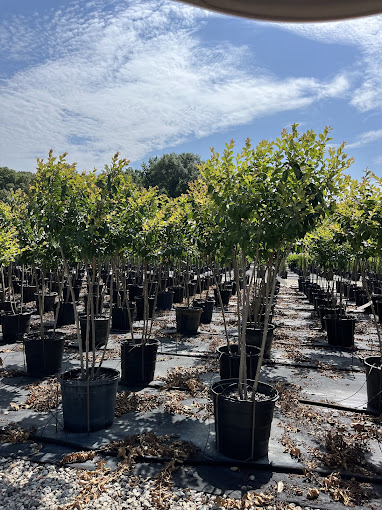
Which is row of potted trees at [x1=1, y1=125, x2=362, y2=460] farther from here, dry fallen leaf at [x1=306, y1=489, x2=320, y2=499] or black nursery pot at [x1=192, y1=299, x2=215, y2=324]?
black nursery pot at [x1=192, y1=299, x2=215, y2=324]

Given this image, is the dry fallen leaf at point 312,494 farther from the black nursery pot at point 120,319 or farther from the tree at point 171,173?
the tree at point 171,173

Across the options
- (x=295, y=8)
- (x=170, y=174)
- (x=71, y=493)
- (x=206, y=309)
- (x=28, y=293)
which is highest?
(x=170, y=174)

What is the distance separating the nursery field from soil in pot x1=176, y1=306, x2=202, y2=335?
2868 millimetres

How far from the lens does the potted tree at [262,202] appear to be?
3756 mm

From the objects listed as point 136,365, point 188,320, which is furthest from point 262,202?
point 188,320

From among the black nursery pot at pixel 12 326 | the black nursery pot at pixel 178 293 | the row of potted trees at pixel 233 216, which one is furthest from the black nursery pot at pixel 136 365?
the black nursery pot at pixel 178 293

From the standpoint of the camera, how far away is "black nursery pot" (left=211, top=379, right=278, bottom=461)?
3.94 m

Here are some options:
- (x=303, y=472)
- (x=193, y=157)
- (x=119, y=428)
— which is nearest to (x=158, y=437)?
(x=119, y=428)

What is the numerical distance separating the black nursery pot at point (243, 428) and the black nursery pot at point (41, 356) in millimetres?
3501

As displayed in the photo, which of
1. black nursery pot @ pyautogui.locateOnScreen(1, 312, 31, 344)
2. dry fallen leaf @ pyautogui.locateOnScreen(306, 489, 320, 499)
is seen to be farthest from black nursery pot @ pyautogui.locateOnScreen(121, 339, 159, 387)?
black nursery pot @ pyautogui.locateOnScreen(1, 312, 31, 344)

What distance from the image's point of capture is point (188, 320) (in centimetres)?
1002

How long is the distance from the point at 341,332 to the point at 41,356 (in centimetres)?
606

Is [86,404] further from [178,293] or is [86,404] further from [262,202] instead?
[178,293]

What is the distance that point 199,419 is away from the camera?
4.89m
